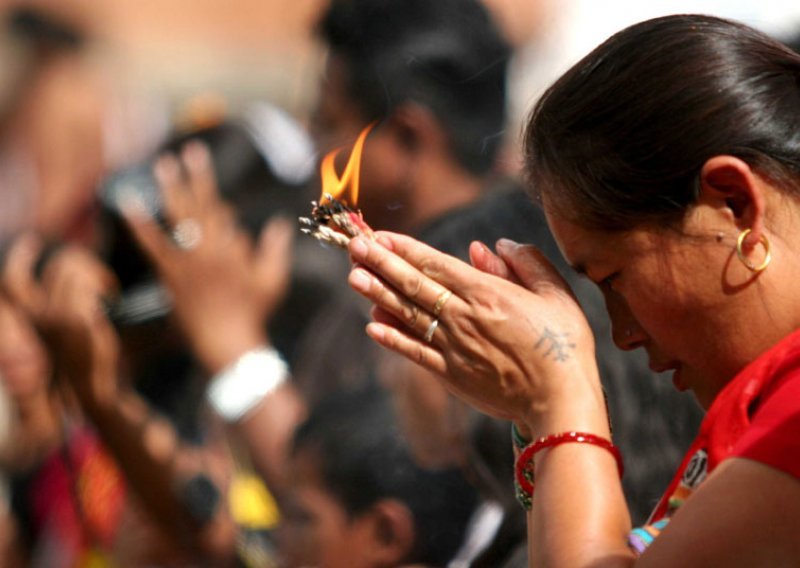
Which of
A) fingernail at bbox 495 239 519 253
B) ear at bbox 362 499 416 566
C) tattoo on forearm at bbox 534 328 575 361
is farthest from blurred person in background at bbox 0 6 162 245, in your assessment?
tattoo on forearm at bbox 534 328 575 361

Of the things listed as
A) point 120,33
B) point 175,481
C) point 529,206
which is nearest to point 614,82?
point 529,206

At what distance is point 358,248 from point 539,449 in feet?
0.79

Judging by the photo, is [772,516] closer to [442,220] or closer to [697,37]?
[697,37]

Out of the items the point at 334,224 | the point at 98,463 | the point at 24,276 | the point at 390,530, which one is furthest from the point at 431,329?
the point at 24,276

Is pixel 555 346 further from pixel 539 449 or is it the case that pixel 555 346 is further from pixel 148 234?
pixel 148 234

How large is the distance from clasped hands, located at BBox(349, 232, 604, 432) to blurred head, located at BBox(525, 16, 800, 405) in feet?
0.19

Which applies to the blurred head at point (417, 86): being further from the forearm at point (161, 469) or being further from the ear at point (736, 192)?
the ear at point (736, 192)

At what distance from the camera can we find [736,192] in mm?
1226

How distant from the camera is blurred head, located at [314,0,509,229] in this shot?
2.88 m

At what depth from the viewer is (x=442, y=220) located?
2545 millimetres

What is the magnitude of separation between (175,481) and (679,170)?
2.29 metres

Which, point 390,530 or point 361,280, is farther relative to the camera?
point 390,530

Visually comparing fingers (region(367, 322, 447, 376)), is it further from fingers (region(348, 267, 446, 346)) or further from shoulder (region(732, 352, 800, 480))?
shoulder (region(732, 352, 800, 480))

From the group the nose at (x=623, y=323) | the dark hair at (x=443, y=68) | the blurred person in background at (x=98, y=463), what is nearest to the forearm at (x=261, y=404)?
the blurred person in background at (x=98, y=463)
